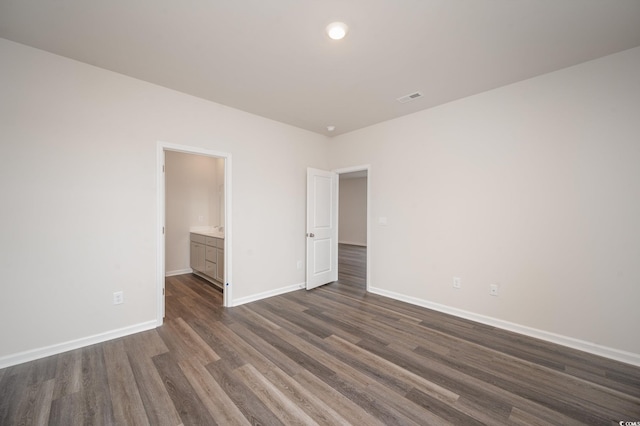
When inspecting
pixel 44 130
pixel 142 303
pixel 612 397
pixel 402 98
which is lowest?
pixel 612 397

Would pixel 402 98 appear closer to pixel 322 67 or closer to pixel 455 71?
pixel 455 71

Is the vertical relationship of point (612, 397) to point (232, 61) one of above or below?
below

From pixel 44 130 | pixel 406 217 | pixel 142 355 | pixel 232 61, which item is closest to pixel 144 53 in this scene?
pixel 232 61

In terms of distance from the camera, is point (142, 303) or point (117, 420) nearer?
point (117, 420)

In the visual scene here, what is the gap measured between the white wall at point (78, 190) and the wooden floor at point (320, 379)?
408mm

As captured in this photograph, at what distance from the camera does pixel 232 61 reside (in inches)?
96.7

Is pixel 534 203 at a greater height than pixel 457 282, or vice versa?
pixel 534 203

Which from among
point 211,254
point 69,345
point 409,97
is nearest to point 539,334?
point 409,97

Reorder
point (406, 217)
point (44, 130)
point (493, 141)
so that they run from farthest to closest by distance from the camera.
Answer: point (406, 217) → point (493, 141) → point (44, 130)

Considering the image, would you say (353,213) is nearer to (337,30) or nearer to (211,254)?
(211,254)

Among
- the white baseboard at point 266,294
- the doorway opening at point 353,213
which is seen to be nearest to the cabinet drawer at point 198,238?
the white baseboard at point 266,294

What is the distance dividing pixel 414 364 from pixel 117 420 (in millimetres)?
2198

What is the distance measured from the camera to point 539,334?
2664 millimetres

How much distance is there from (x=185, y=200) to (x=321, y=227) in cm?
293
